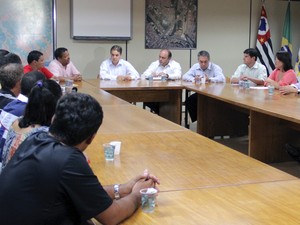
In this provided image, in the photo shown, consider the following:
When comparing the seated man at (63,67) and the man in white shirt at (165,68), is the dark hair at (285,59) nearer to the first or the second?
the man in white shirt at (165,68)

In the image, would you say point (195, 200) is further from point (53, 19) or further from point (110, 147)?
point (53, 19)

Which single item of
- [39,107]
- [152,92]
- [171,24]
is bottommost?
[152,92]

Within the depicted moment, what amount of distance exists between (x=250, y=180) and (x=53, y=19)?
595 centimetres

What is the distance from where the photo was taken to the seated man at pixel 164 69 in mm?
6816

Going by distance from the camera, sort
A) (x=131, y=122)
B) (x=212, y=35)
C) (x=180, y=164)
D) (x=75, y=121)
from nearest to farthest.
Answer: (x=75, y=121) < (x=180, y=164) < (x=131, y=122) < (x=212, y=35)

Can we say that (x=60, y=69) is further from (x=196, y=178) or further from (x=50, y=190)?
(x=50, y=190)

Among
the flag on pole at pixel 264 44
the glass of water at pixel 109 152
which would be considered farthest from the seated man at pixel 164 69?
the glass of water at pixel 109 152

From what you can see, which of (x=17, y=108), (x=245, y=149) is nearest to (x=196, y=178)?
(x=17, y=108)

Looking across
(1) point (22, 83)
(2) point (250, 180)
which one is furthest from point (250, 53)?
(2) point (250, 180)

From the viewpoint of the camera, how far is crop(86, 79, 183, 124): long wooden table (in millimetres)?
5781

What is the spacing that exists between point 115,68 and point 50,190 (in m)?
5.71

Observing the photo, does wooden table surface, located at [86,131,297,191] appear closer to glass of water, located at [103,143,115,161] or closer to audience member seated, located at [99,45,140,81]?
glass of water, located at [103,143,115,161]

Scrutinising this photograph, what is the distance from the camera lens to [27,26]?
7273 mm

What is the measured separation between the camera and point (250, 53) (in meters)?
6.52
